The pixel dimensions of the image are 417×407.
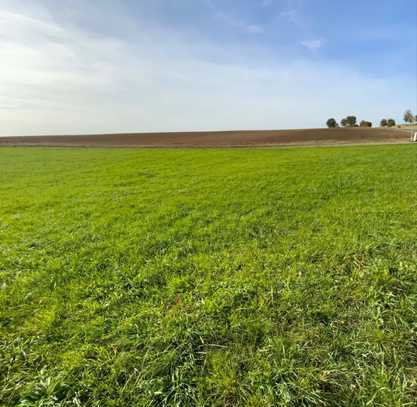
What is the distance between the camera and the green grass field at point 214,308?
1.87 metres

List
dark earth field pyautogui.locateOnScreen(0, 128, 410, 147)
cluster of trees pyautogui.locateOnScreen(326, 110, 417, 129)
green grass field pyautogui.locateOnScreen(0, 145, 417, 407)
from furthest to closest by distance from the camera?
cluster of trees pyautogui.locateOnScreen(326, 110, 417, 129), dark earth field pyautogui.locateOnScreen(0, 128, 410, 147), green grass field pyautogui.locateOnScreen(0, 145, 417, 407)

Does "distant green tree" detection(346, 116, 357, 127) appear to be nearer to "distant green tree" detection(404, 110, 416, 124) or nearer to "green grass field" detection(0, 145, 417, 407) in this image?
"distant green tree" detection(404, 110, 416, 124)

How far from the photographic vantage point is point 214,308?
2658 mm

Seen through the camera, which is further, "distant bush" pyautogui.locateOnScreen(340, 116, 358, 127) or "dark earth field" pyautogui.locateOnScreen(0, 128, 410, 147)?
"distant bush" pyautogui.locateOnScreen(340, 116, 358, 127)

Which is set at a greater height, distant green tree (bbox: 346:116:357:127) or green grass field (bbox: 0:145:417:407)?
distant green tree (bbox: 346:116:357:127)

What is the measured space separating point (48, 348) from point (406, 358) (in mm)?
3289

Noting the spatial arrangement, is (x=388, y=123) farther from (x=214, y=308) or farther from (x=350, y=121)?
(x=214, y=308)

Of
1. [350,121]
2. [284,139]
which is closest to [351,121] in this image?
[350,121]

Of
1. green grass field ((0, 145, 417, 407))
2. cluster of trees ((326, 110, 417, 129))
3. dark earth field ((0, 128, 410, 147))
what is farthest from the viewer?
cluster of trees ((326, 110, 417, 129))

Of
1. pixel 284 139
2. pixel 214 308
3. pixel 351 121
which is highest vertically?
pixel 351 121

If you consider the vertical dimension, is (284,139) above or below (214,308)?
above

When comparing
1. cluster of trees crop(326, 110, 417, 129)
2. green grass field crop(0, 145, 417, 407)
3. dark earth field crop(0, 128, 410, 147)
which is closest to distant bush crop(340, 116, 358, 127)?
cluster of trees crop(326, 110, 417, 129)

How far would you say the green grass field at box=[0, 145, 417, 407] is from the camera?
1872 millimetres

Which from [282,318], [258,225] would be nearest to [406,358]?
[282,318]
